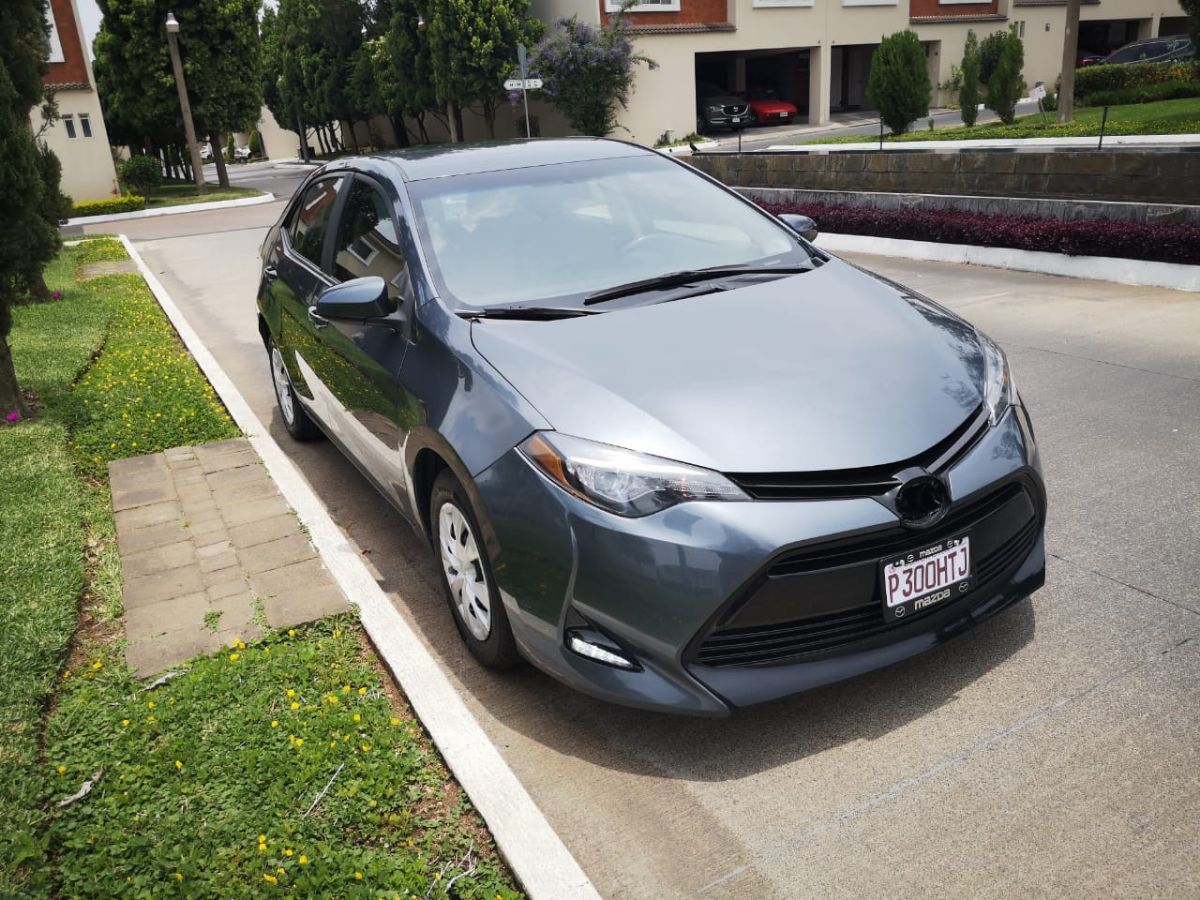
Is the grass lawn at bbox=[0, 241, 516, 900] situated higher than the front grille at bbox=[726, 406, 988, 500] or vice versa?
the front grille at bbox=[726, 406, 988, 500]

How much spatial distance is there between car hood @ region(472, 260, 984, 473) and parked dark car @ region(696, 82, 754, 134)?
3314 cm

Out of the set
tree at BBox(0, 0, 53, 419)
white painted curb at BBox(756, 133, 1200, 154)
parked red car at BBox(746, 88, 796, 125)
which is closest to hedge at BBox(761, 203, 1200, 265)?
white painted curb at BBox(756, 133, 1200, 154)

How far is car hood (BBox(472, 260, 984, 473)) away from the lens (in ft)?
9.37

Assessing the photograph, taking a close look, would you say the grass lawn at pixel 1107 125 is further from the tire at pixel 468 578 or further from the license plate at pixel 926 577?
the tire at pixel 468 578

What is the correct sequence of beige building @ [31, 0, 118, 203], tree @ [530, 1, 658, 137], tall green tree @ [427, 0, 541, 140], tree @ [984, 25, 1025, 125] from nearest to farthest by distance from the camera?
tree @ [984, 25, 1025, 125]
beige building @ [31, 0, 118, 203]
tree @ [530, 1, 658, 137]
tall green tree @ [427, 0, 541, 140]

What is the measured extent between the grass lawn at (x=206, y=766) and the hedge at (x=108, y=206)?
2487cm

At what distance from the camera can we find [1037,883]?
2.45 metres

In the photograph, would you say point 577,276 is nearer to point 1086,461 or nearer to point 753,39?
point 1086,461

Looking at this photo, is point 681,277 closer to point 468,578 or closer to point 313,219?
point 468,578

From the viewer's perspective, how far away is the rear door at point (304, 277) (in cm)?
508

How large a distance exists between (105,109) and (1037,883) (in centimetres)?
4844

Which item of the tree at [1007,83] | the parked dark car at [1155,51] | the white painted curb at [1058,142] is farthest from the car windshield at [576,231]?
the parked dark car at [1155,51]

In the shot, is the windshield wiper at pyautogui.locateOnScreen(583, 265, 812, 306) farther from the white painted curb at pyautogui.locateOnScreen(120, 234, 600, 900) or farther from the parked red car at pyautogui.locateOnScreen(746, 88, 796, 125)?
the parked red car at pyautogui.locateOnScreen(746, 88, 796, 125)

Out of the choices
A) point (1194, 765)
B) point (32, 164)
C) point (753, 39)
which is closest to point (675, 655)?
point (1194, 765)
